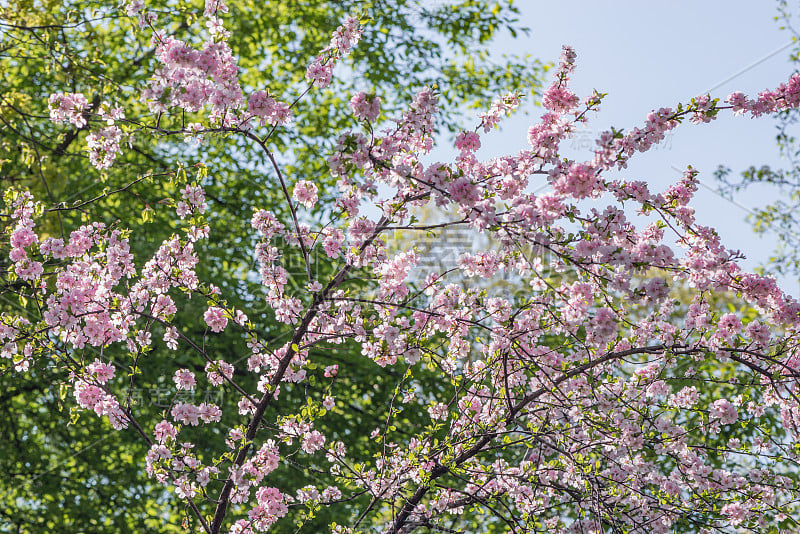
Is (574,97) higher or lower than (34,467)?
lower

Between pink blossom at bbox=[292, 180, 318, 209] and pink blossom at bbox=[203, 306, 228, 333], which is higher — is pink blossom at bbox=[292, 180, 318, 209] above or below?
above

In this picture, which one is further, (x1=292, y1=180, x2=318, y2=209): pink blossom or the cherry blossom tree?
(x1=292, y1=180, x2=318, y2=209): pink blossom

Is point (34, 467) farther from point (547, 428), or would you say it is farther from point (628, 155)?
point (628, 155)

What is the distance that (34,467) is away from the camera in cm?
765

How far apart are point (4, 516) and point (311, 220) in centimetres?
470

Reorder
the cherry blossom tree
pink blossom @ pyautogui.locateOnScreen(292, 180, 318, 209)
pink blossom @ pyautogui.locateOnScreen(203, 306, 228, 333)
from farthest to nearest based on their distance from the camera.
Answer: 1. pink blossom @ pyautogui.locateOnScreen(203, 306, 228, 333)
2. pink blossom @ pyautogui.locateOnScreen(292, 180, 318, 209)
3. the cherry blossom tree

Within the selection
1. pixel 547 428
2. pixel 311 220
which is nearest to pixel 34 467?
pixel 311 220

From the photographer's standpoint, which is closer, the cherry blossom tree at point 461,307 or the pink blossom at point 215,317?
the cherry blossom tree at point 461,307

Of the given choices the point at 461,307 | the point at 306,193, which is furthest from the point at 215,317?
the point at 461,307

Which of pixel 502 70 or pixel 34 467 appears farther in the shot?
pixel 502 70

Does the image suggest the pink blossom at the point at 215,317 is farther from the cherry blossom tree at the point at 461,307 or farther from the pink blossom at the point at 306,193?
the pink blossom at the point at 306,193

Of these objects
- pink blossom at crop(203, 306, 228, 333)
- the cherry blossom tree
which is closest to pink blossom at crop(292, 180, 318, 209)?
the cherry blossom tree

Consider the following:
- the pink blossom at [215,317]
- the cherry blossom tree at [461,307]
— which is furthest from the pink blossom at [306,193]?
the pink blossom at [215,317]

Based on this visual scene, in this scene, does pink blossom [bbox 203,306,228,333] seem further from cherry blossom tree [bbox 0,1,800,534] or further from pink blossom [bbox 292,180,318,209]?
pink blossom [bbox 292,180,318,209]
